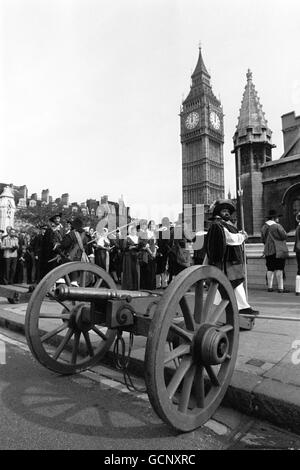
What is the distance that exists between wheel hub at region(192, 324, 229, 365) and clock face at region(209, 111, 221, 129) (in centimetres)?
10521

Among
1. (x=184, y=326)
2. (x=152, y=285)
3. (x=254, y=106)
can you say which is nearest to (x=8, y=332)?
(x=184, y=326)

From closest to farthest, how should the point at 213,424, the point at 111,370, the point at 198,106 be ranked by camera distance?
the point at 213,424, the point at 111,370, the point at 198,106

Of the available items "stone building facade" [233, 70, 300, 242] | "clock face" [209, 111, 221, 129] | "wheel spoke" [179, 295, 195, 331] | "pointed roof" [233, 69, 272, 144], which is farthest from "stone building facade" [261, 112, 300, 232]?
"clock face" [209, 111, 221, 129]

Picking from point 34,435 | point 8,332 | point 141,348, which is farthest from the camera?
point 8,332

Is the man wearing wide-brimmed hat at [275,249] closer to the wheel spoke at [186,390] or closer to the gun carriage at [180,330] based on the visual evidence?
the gun carriage at [180,330]

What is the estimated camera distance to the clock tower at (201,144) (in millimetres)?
95706

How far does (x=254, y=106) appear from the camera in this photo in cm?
2366

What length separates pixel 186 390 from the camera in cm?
221

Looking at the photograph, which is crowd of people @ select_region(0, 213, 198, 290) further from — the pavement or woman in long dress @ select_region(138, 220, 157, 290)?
the pavement

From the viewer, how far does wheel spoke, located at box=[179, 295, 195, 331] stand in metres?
2.34

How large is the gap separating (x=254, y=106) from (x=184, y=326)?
24.0 m

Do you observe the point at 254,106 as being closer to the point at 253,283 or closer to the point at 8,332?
the point at 253,283

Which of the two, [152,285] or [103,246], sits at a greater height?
[103,246]

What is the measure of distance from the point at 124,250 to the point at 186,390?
7.57 metres
